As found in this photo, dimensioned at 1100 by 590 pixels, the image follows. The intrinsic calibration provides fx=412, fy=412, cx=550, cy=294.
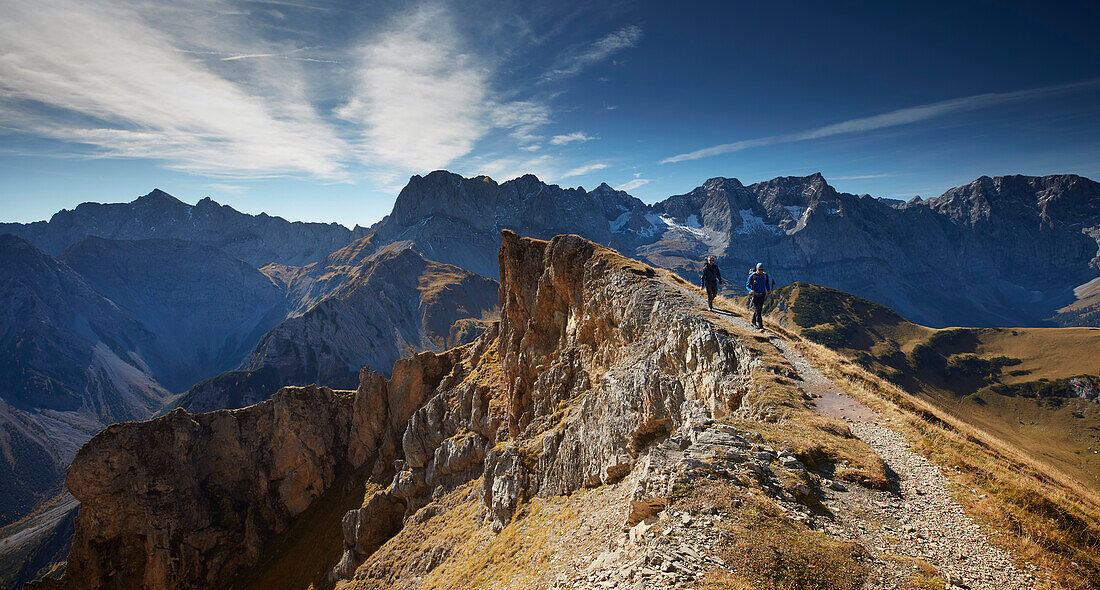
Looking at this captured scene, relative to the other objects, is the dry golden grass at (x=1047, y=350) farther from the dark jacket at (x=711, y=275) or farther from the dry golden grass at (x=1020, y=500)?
the dry golden grass at (x=1020, y=500)

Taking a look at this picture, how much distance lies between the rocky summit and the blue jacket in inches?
83.8

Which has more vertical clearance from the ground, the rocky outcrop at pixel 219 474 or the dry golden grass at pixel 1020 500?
the dry golden grass at pixel 1020 500

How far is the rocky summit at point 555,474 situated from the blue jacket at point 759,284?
213 centimetres

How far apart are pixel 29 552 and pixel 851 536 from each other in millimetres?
264252

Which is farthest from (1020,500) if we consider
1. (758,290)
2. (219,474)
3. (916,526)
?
(219,474)

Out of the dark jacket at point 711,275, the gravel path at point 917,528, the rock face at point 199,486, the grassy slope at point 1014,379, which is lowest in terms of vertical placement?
the grassy slope at point 1014,379

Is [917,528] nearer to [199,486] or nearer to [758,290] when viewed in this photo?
[758,290]

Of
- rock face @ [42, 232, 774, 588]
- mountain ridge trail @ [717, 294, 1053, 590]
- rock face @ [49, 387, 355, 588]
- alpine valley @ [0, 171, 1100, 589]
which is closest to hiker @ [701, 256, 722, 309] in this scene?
rock face @ [42, 232, 774, 588]

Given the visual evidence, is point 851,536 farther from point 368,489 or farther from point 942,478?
point 368,489

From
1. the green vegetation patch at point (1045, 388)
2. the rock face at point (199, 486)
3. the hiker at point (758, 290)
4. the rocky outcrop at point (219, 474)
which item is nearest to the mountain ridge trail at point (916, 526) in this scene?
the hiker at point (758, 290)

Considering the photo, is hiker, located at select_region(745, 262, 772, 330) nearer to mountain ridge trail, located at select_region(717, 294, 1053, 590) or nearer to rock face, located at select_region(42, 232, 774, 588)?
rock face, located at select_region(42, 232, 774, 588)

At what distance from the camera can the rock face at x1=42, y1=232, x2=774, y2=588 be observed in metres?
22.7

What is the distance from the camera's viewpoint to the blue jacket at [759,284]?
2488 centimetres

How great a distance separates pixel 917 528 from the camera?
32.8 ft
